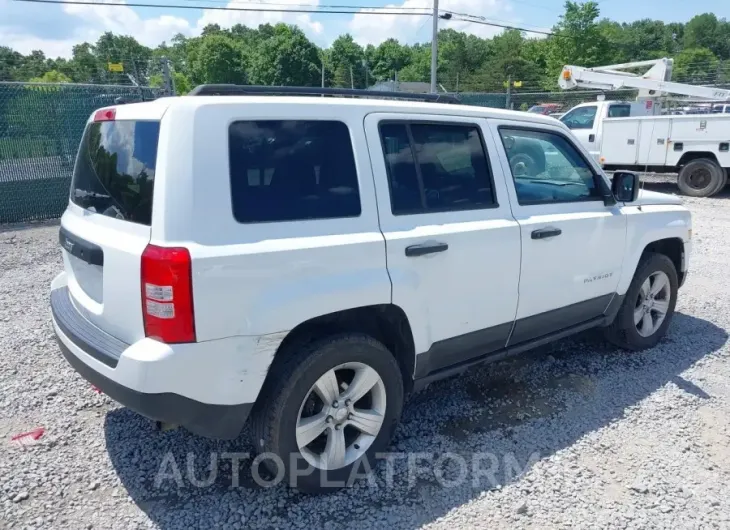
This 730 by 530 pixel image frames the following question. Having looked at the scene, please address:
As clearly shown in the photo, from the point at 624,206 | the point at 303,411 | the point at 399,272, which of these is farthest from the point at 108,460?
the point at 624,206

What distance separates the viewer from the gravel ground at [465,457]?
8.81 feet

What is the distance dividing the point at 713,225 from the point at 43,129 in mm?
11300

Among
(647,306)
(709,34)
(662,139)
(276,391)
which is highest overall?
(709,34)

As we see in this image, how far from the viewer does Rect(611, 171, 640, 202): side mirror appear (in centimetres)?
401

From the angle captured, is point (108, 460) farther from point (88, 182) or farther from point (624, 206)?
point (624, 206)

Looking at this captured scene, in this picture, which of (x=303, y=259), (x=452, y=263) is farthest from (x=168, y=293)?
(x=452, y=263)

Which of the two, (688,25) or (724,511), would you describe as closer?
(724,511)

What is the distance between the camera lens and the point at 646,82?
14953 millimetres

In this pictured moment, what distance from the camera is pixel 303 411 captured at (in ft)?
9.12

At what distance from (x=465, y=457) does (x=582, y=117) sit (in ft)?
43.2

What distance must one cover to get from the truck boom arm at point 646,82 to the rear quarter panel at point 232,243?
49.7ft

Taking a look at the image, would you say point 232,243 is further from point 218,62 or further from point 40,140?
point 218,62

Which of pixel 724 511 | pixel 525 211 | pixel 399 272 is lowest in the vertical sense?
pixel 724 511

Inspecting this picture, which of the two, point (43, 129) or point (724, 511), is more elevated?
point (43, 129)
